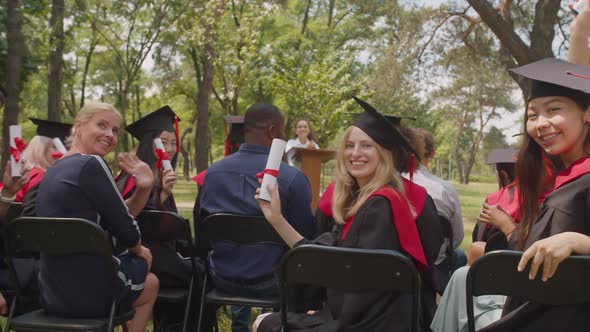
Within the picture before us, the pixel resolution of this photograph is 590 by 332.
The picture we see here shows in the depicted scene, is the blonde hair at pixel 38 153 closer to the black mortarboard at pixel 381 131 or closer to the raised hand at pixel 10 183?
the raised hand at pixel 10 183

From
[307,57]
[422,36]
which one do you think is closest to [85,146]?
[422,36]

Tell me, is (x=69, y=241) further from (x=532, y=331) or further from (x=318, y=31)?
(x=318, y=31)

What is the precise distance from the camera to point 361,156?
310 cm

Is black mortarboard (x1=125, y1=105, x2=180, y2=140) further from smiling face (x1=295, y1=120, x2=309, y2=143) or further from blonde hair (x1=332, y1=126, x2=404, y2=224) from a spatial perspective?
smiling face (x1=295, y1=120, x2=309, y2=143)

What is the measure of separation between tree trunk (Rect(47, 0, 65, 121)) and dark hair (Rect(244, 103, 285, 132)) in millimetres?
13325

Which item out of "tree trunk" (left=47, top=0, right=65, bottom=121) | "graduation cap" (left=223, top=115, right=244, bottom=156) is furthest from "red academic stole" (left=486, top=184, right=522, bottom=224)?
"tree trunk" (left=47, top=0, right=65, bottom=121)

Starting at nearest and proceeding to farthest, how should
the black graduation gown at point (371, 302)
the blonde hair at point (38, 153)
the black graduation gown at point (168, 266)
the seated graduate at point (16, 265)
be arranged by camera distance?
1. the black graduation gown at point (371, 302)
2. the seated graduate at point (16, 265)
3. the black graduation gown at point (168, 266)
4. the blonde hair at point (38, 153)

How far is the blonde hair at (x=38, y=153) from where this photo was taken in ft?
15.3

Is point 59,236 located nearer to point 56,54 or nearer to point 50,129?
point 50,129

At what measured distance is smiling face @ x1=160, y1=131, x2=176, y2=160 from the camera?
5.08 metres

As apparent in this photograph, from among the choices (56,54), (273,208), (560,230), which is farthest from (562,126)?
(56,54)

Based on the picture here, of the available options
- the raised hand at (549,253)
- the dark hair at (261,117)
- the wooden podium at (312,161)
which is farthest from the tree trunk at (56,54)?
the raised hand at (549,253)

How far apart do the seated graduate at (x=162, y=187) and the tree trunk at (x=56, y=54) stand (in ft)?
41.1

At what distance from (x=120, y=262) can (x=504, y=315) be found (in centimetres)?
198
